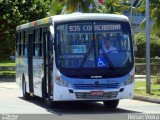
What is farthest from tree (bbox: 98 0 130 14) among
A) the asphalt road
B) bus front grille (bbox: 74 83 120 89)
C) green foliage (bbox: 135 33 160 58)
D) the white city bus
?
bus front grille (bbox: 74 83 120 89)

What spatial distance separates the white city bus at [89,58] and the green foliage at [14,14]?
2520 centimetres

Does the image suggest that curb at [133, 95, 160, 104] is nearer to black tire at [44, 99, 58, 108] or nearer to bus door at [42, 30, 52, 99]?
black tire at [44, 99, 58, 108]

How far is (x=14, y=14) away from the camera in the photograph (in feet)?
141

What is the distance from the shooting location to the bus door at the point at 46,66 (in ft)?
58.4

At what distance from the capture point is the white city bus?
55.6 ft

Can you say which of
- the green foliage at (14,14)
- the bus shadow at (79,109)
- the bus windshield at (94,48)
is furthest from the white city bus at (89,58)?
the green foliage at (14,14)

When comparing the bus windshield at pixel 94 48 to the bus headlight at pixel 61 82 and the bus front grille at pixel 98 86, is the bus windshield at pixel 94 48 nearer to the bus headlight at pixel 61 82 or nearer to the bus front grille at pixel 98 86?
the bus headlight at pixel 61 82

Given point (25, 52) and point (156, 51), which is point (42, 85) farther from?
point (156, 51)

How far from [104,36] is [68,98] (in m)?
2.32

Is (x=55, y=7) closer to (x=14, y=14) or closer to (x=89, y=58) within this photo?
(x=14, y=14)

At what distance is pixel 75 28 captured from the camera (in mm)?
17406

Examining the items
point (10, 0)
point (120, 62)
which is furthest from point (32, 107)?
point (10, 0)

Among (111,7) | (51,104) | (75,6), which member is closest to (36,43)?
(51,104)

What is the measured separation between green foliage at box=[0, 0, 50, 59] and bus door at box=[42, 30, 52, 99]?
24725 millimetres
